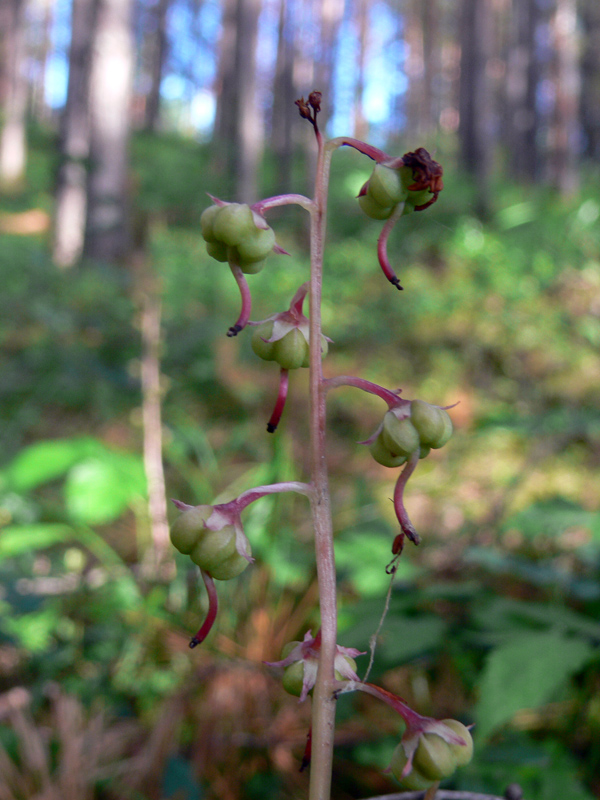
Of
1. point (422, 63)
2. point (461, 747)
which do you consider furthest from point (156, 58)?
point (461, 747)

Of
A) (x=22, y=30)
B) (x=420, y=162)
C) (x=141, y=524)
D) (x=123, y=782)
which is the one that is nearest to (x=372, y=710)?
(x=123, y=782)

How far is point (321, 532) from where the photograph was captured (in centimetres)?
38

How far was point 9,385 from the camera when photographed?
3.20 m

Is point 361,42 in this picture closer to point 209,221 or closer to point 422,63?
point 422,63

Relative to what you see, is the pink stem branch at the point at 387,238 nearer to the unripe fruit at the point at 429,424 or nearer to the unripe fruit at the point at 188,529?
the unripe fruit at the point at 429,424

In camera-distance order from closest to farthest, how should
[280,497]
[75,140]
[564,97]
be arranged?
[280,497] < [564,97] < [75,140]

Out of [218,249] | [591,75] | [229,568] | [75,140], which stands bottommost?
[229,568]

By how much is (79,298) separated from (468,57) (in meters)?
6.54

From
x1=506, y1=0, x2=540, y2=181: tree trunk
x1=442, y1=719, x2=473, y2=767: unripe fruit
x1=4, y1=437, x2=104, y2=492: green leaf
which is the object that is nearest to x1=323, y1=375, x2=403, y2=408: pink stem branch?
x1=442, y1=719, x2=473, y2=767: unripe fruit

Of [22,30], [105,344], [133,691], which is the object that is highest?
[22,30]

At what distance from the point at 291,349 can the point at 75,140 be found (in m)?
9.56

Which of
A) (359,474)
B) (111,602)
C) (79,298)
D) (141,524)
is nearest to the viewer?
(111,602)

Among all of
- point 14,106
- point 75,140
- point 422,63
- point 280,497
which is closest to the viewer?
point 280,497

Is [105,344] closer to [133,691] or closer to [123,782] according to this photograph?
[133,691]
